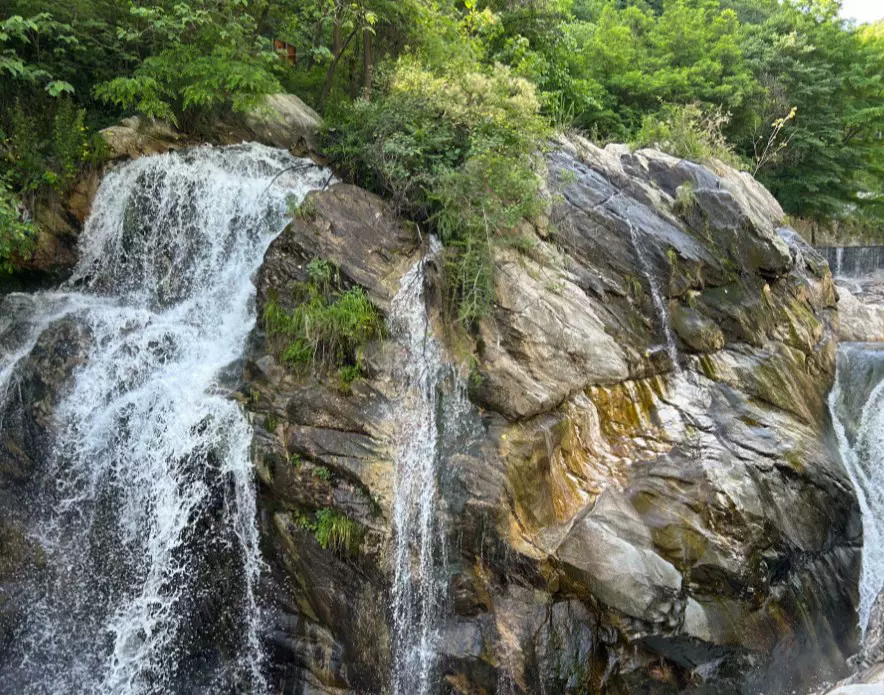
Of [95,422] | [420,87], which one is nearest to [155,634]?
[95,422]

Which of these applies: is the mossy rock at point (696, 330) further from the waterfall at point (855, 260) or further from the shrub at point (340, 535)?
the waterfall at point (855, 260)

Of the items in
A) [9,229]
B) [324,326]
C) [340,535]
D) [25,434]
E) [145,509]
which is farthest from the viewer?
[9,229]

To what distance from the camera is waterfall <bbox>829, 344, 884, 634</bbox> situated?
716 cm

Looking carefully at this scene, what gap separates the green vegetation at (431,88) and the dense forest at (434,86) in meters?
0.03

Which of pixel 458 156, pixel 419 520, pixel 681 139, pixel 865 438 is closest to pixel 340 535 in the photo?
pixel 419 520

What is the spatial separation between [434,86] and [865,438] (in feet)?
25.2

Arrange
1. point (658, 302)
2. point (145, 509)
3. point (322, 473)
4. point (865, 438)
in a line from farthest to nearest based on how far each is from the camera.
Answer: point (865, 438) < point (658, 302) < point (145, 509) < point (322, 473)

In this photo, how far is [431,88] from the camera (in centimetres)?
789

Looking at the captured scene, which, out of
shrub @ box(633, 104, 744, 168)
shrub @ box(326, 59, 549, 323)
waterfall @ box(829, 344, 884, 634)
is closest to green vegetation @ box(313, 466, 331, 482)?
shrub @ box(326, 59, 549, 323)

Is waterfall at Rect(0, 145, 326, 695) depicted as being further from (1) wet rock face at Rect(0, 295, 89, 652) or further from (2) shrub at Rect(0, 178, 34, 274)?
(2) shrub at Rect(0, 178, 34, 274)

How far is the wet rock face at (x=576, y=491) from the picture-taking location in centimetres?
571

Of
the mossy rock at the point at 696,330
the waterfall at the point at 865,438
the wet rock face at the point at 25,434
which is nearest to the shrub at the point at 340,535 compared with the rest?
the wet rock face at the point at 25,434

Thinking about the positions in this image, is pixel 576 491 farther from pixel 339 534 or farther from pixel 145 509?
pixel 145 509

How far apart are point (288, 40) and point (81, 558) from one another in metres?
8.32
